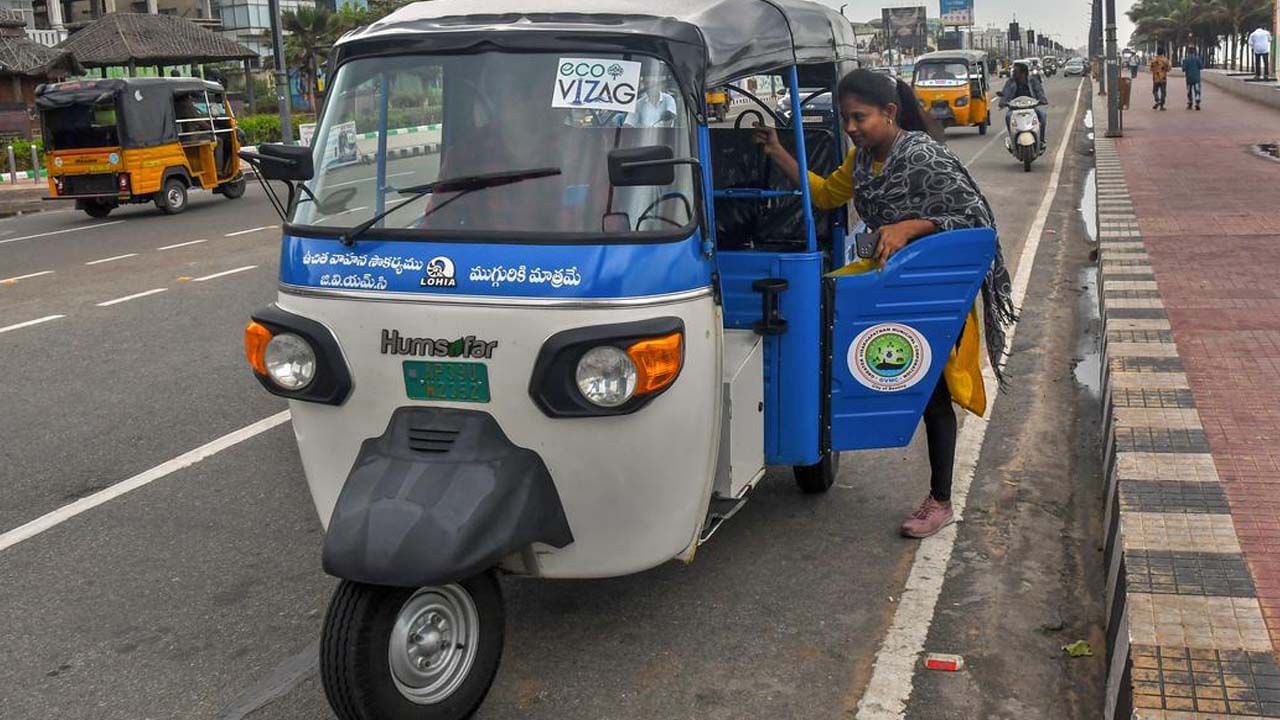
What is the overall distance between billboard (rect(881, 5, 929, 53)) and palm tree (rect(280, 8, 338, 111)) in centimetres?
6677

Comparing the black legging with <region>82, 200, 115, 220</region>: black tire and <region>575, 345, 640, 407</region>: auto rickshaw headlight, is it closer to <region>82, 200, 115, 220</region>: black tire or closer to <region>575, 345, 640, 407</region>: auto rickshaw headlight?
<region>575, 345, 640, 407</region>: auto rickshaw headlight

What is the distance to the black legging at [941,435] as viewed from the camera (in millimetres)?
5137

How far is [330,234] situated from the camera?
4.04 metres

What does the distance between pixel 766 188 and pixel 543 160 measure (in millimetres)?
2041

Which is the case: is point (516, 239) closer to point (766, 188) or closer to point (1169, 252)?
point (766, 188)

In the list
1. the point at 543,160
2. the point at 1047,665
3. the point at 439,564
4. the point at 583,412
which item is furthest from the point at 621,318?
the point at 1047,665

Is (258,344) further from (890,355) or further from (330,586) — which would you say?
(890,355)

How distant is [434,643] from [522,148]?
59.2 inches

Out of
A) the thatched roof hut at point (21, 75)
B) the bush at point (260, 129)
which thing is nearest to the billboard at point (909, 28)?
the bush at point (260, 129)

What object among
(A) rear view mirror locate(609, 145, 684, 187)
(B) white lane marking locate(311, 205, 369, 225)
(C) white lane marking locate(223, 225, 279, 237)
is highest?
(A) rear view mirror locate(609, 145, 684, 187)

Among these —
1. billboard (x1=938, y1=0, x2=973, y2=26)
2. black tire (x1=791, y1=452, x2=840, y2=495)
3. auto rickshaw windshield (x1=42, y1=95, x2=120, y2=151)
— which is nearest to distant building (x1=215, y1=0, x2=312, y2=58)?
→ auto rickshaw windshield (x1=42, y1=95, x2=120, y2=151)

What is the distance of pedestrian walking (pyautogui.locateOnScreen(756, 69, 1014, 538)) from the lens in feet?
15.9

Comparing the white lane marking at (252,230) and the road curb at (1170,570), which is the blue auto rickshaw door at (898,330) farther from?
the white lane marking at (252,230)

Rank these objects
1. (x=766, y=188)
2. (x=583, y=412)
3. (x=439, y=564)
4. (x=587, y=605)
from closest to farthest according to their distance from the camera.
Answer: (x=439, y=564) < (x=583, y=412) < (x=587, y=605) < (x=766, y=188)
